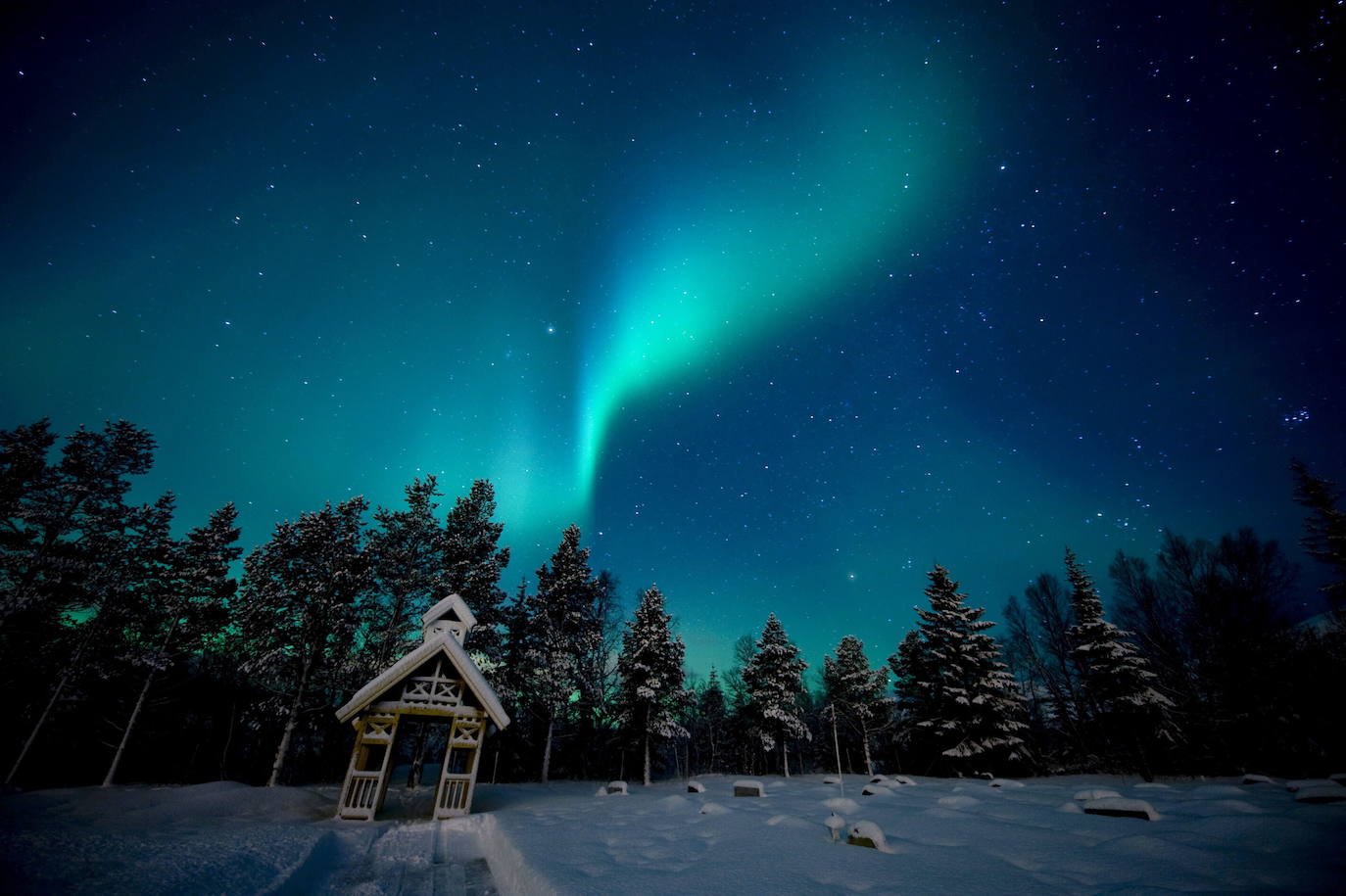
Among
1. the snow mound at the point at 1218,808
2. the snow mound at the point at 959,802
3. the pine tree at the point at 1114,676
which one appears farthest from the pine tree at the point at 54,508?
the pine tree at the point at 1114,676

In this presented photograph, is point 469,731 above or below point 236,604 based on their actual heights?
below

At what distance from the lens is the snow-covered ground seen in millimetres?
6262

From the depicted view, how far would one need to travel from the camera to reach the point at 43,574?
56.0 ft

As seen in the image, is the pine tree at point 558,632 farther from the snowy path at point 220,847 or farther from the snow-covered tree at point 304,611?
the snowy path at point 220,847

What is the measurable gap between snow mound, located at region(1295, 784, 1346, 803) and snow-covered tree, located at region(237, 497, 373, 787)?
3141 centimetres

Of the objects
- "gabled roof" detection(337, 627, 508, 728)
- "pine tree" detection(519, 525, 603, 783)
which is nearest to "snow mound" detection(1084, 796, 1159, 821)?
"gabled roof" detection(337, 627, 508, 728)

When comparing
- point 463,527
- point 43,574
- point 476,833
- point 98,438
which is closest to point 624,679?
point 463,527

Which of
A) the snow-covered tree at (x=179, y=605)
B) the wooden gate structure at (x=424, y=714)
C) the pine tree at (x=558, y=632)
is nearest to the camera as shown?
the wooden gate structure at (x=424, y=714)

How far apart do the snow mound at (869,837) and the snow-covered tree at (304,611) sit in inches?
847

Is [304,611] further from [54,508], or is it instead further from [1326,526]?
[1326,526]

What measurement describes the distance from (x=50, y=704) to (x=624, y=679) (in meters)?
24.1

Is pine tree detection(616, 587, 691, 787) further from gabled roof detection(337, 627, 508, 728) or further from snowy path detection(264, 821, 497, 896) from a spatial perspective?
snowy path detection(264, 821, 497, 896)

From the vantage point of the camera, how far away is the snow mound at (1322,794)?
10586mm

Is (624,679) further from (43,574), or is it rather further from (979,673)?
(43,574)
